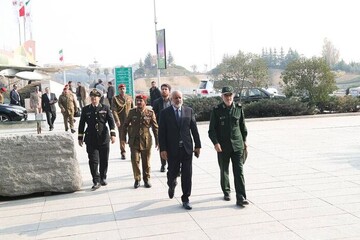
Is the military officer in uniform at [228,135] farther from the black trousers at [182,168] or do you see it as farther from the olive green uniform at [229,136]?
the black trousers at [182,168]

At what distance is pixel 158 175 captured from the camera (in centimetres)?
805

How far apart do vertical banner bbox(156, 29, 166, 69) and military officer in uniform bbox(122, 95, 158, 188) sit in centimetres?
1544

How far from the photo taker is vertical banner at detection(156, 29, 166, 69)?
2228 centimetres

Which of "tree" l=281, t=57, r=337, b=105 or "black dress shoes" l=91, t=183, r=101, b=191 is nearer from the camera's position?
"black dress shoes" l=91, t=183, r=101, b=191

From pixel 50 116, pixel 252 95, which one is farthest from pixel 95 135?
pixel 252 95

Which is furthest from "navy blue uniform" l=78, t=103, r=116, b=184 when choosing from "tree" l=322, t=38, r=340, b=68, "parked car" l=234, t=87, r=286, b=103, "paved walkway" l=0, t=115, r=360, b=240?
"tree" l=322, t=38, r=340, b=68

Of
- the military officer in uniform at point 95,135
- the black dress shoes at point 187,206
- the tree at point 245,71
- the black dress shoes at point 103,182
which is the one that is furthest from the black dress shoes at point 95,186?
the tree at point 245,71

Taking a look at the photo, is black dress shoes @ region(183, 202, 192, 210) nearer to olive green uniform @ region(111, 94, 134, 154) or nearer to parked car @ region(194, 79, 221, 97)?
olive green uniform @ region(111, 94, 134, 154)

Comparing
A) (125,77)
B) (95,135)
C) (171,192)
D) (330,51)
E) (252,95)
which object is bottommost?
(171,192)

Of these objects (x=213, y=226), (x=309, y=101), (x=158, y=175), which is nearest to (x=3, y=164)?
(x=158, y=175)

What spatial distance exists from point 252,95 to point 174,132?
17415mm

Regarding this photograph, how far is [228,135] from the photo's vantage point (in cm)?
588

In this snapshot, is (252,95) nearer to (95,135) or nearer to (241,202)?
(95,135)

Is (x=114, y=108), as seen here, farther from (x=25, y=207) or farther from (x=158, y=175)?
(x=25, y=207)
